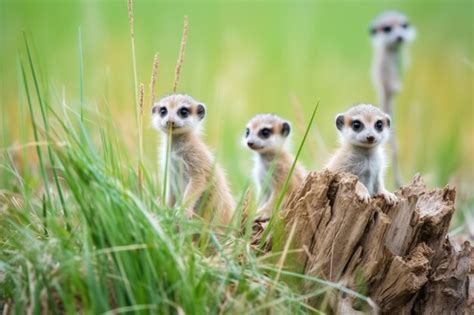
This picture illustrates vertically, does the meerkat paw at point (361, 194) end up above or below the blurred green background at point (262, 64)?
below

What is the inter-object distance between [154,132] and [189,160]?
2.22 meters

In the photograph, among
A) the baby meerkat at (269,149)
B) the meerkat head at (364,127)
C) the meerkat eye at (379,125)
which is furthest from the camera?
the baby meerkat at (269,149)

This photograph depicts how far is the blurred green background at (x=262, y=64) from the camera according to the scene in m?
8.64

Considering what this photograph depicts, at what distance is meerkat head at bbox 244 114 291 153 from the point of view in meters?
6.46

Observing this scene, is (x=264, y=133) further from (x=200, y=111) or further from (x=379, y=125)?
(x=379, y=125)

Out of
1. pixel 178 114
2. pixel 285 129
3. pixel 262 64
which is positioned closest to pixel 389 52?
pixel 285 129

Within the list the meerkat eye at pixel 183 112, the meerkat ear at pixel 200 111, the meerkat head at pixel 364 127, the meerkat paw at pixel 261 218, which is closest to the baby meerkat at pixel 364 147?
the meerkat head at pixel 364 127

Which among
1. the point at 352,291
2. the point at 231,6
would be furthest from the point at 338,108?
the point at 352,291

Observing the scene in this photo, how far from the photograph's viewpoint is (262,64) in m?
11.2

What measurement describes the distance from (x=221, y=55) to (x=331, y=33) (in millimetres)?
2740

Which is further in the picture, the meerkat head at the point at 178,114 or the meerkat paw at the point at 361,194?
the meerkat head at the point at 178,114

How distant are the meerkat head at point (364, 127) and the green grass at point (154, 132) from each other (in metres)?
0.99

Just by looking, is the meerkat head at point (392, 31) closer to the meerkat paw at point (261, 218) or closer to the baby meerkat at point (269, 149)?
the baby meerkat at point (269, 149)

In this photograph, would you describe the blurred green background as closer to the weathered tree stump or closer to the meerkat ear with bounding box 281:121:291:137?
the meerkat ear with bounding box 281:121:291:137
